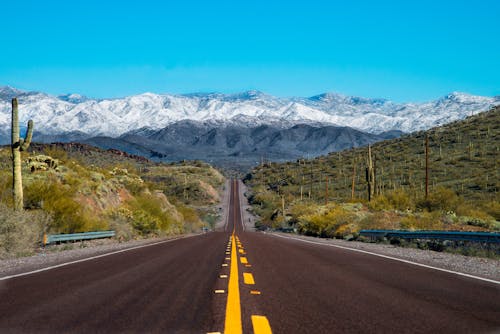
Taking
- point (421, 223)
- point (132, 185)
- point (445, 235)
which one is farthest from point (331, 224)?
point (132, 185)

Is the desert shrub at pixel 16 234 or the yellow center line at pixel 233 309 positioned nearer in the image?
the yellow center line at pixel 233 309

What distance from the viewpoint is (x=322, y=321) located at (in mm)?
5477

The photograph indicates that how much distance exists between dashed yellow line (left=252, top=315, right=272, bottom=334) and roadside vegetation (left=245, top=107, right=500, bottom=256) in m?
19.8

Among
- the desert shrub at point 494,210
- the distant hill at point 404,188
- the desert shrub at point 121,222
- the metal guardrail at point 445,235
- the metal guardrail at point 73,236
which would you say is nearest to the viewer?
the metal guardrail at point 445,235

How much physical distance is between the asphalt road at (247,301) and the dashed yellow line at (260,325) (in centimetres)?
1

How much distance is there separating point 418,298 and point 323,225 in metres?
25.9

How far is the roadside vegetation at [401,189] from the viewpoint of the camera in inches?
1116

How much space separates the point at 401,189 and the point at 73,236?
142 ft

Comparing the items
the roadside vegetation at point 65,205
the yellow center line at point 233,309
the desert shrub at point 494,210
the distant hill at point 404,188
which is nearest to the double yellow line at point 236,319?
the yellow center line at point 233,309

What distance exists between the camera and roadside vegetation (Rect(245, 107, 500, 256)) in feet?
93.0

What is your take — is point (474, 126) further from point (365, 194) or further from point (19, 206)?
point (19, 206)

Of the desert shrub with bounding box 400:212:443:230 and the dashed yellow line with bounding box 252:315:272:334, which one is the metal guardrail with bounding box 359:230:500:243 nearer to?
the desert shrub with bounding box 400:212:443:230

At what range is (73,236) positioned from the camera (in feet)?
62.5

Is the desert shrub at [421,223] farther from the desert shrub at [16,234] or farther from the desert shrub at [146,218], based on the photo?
the desert shrub at [16,234]
